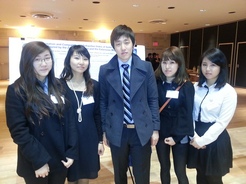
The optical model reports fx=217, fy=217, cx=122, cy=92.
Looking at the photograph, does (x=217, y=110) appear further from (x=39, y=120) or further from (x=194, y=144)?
(x=39, y=120)

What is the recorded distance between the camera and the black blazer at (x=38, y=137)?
1251mm

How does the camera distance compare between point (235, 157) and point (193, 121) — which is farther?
point (235, 157)

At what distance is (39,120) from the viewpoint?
1.31 metres

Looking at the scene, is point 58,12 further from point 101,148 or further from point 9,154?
point 101,148

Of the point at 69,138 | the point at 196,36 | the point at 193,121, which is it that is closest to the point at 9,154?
the point at 69,138

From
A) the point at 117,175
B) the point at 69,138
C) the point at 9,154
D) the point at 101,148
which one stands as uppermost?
the point at 69,138

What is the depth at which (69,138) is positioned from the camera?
1475 millimetres

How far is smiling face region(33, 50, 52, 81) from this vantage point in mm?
1327

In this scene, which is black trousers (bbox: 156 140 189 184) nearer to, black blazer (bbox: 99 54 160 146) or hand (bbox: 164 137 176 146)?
hand (bbox: 164 137 176 146)

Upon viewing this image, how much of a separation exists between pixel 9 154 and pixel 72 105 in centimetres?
225

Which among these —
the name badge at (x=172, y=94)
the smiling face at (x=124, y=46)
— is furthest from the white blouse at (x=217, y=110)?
the smiling face at (x=124, y=46)

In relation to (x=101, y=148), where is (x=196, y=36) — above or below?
above

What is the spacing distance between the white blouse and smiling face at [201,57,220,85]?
7cm

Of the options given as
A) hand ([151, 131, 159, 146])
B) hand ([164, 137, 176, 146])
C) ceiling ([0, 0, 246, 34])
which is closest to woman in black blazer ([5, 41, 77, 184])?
hand ([151, 131, 159, 146])
